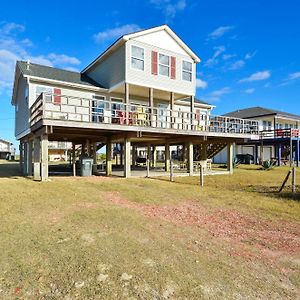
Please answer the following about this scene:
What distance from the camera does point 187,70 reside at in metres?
22.1

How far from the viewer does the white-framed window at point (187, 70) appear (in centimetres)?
2183

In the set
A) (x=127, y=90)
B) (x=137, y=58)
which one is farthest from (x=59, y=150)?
(x=127, y=90)

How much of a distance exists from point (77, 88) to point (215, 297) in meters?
18.0

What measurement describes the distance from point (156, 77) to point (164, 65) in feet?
4.27

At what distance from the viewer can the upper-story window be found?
1900 centimetres

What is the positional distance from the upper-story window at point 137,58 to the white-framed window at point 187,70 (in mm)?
3847

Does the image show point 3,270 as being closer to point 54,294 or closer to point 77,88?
point 54,294

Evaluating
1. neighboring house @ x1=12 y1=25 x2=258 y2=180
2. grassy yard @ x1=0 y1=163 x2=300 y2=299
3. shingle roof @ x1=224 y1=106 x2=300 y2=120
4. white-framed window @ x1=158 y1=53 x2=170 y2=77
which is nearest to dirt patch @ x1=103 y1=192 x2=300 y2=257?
grassy yard @ x1=0 y1=163 x2=300 y2=299

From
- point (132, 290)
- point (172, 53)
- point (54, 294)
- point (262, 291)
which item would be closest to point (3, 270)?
point (54, 294)

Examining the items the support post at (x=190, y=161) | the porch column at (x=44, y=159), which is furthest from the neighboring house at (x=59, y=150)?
the porch column at (x=44, y=159)

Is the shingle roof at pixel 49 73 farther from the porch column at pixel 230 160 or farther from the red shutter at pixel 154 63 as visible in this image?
the porch column at pixel 230 160

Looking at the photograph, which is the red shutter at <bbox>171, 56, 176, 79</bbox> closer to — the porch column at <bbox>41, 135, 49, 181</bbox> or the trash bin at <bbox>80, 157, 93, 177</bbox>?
the trash bin at <bbox>80, 157, 93, 177</bbox>

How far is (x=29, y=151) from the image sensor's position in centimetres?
1939

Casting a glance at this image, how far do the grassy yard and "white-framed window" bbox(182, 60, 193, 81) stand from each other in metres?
14.2
